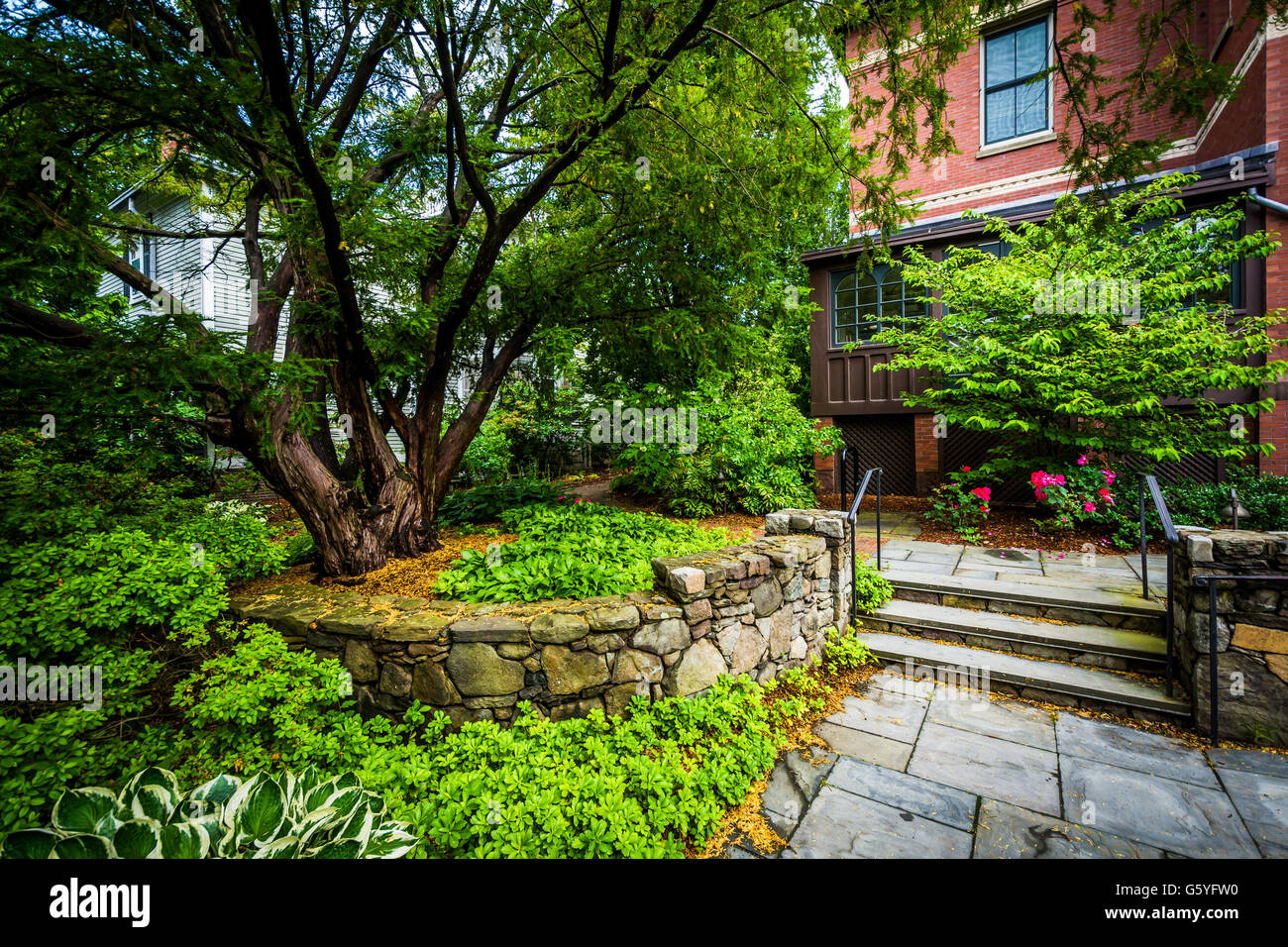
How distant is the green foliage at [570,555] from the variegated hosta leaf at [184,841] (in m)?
1.72

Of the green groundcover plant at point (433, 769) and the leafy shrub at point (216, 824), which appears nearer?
the leafy shrub at point (216, 824)

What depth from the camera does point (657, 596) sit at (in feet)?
10.3

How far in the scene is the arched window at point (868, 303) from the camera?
883 cm

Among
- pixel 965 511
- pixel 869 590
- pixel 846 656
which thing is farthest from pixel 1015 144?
pixel 846 656

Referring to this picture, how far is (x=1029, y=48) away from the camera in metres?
9.22

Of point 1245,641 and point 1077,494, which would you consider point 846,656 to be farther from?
point 1077,494

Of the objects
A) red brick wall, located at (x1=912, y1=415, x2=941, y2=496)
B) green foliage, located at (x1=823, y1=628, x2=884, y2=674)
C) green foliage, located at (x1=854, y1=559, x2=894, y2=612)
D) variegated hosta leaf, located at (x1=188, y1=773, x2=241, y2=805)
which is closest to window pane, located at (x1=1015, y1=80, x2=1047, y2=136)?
red brick wall, located at (x1=912, y1=415, x2=941, y2=496)

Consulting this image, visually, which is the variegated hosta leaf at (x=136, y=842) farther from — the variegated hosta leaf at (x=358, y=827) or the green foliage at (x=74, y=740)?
the green foliage at (x=74, y=740)

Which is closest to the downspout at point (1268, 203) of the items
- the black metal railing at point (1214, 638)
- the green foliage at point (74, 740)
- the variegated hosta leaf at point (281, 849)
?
the black metal railing at point (1214, 638)
